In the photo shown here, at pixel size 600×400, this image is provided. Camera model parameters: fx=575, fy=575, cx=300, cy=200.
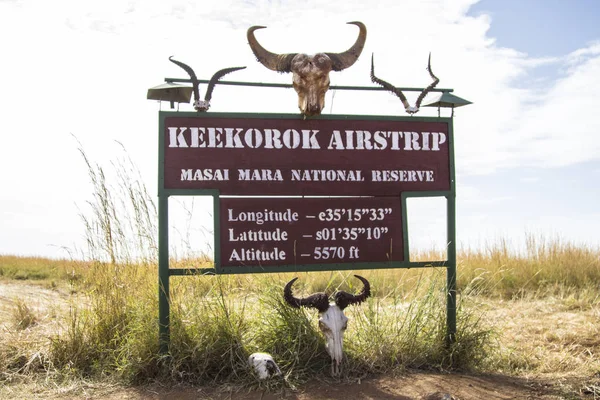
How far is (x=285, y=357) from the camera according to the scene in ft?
20.1

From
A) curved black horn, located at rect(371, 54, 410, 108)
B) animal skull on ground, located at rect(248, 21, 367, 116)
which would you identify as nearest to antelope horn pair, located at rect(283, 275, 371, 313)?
animal skull on ground, located at rect(248, 21, 367, 116)

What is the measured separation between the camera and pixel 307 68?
21.6 feet

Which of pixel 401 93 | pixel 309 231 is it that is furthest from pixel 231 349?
pixel 401 93

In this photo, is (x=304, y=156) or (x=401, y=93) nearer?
(x=304, y=156)

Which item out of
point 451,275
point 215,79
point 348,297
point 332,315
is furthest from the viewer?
point 451,275

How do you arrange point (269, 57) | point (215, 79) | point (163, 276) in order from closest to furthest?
point (163, 276) < point (215, 79) < point (269, 57)

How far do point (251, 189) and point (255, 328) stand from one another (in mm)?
1541

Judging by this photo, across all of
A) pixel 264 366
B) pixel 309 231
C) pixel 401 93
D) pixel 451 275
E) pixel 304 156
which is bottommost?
pixel 264 366

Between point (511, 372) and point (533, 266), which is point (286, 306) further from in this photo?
point (533, 266)

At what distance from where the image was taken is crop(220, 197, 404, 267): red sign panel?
21.0 feet

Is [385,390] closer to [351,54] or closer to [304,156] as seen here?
[304,156]

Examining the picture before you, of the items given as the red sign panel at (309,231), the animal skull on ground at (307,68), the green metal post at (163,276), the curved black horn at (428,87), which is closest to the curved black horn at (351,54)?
the animal skull on ground at (307,68)

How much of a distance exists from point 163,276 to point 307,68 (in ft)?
9.28

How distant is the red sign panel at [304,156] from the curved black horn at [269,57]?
69cm
